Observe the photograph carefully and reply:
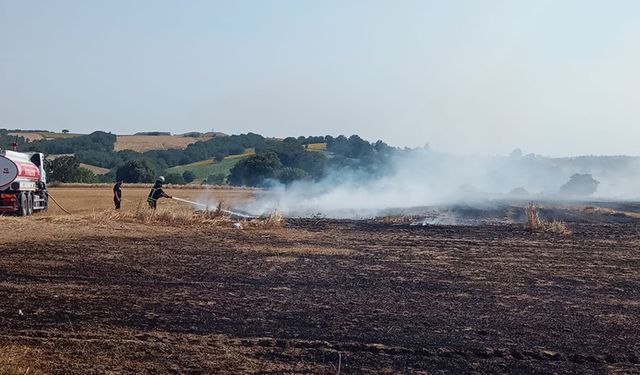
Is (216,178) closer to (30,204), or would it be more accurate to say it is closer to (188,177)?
(188,177)

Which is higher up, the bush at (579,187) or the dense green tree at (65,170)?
the dense green tree at (65,170)

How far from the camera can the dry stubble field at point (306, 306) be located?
279 inches

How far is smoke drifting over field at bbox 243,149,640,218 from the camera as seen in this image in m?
41.3

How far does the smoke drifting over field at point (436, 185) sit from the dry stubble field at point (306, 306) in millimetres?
16671

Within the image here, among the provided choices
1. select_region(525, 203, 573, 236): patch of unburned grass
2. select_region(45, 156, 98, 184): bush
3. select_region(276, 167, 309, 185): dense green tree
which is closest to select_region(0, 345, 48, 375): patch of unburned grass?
select_region(525, 203, 573, 236): patch of unburned grass

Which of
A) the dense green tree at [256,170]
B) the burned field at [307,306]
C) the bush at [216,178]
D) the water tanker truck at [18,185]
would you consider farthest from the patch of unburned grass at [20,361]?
the bush at [216,178]

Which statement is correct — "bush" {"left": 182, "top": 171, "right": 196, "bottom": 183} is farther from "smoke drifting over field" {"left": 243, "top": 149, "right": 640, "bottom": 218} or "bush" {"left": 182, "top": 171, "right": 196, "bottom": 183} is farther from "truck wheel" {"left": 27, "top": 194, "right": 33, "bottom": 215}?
"truck wheel" {"left": 27, "top": 194, "right": 33, "bottom": 215}

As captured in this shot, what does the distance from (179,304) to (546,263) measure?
9.16 m

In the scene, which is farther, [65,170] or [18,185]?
[65,170]

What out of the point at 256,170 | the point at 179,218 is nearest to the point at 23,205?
the point at 179,218

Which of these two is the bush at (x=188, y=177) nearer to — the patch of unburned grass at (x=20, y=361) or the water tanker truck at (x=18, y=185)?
the water tanker truck at (x=18, y=185)

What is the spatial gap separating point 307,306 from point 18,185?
1902 cm

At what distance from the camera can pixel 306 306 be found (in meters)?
9.74

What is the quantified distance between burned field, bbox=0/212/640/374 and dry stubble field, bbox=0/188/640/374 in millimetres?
33
